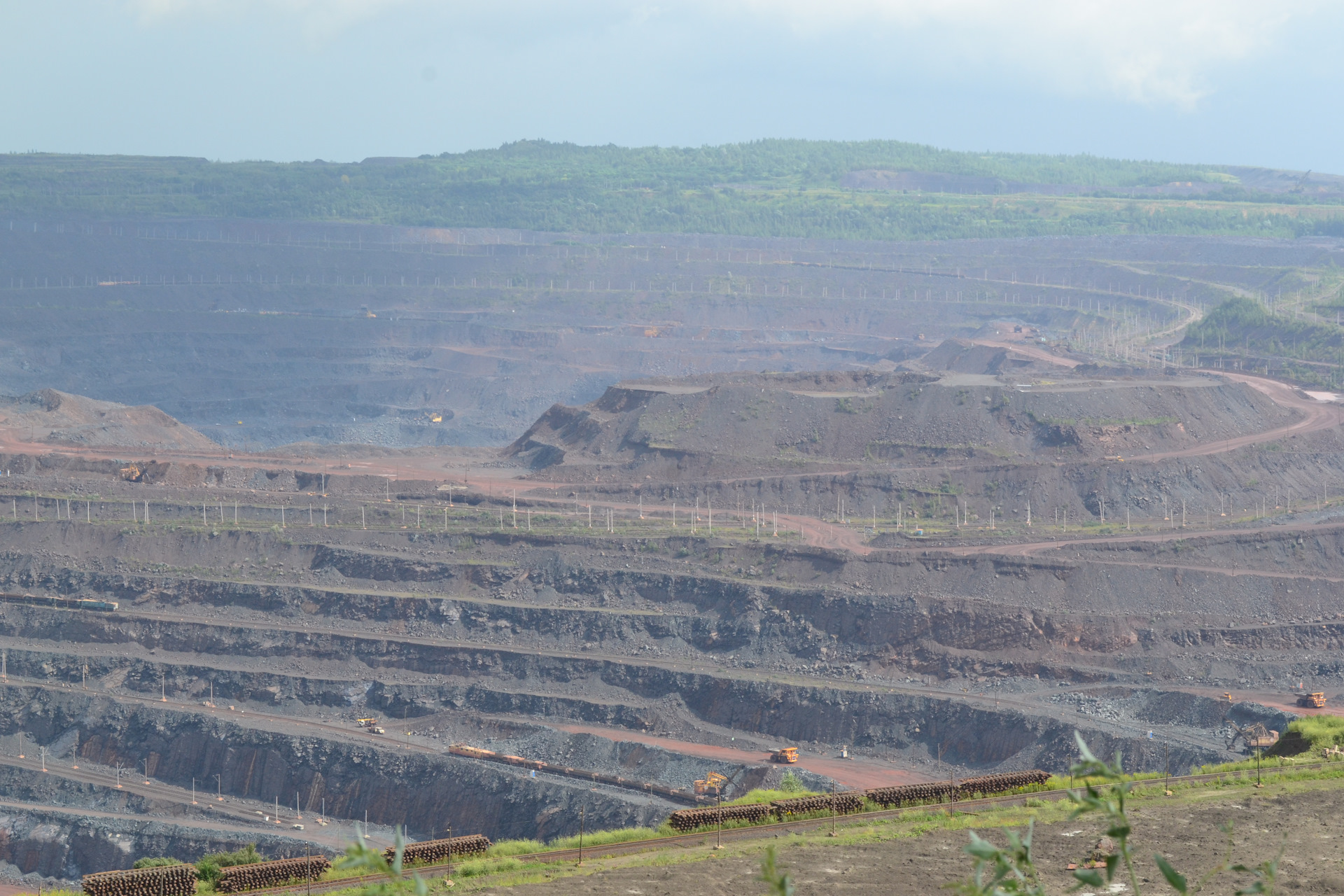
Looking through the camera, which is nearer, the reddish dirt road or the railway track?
the railway track

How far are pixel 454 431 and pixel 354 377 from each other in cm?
2356

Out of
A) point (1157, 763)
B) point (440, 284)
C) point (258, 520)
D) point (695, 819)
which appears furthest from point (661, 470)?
point (440, 284)

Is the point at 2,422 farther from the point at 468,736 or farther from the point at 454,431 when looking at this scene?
the point at 468,736

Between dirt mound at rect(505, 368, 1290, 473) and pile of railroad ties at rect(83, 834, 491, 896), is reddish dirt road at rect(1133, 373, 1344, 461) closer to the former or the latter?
dirt mound at rect(505, 368, 1290, 473)

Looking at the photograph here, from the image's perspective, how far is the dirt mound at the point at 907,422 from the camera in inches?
3954

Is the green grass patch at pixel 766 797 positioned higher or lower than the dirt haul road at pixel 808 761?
higher

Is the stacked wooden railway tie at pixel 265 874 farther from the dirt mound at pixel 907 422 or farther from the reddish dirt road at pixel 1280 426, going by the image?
the reddish dirt road at pixel 1280 426

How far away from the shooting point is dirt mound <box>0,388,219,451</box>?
370 feet

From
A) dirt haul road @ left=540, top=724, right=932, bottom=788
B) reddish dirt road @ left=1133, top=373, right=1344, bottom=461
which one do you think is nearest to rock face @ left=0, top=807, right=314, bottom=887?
dirt haul road @ left=540, top=724, right=932, bottom=788

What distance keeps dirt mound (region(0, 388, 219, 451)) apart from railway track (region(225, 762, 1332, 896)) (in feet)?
268

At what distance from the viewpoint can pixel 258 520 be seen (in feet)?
292

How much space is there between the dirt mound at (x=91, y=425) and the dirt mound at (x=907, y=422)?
92.3ft

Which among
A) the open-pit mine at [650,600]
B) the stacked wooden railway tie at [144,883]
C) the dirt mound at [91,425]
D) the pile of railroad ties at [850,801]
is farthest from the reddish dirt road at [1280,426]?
the stacked wooden railway tie at [144,883]

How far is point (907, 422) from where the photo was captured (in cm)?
10275
